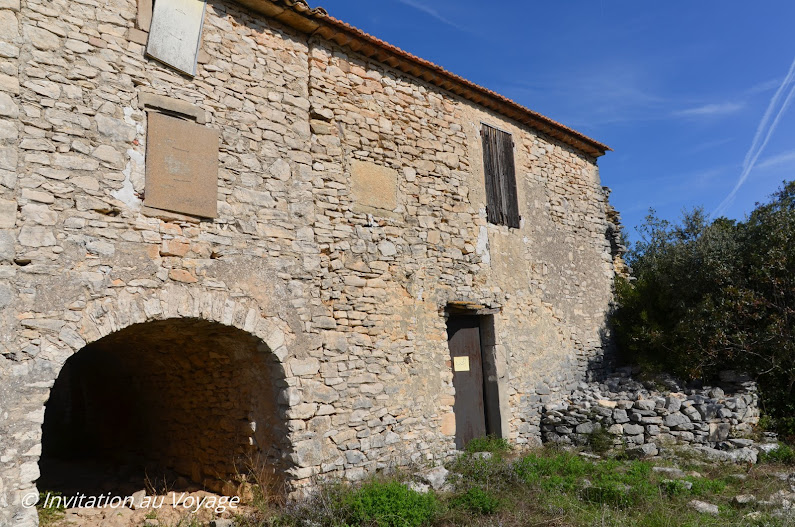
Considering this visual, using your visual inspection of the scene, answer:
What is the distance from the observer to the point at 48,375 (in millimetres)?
4504

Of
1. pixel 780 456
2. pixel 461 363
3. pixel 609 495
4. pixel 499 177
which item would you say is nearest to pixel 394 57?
pixel 499 177

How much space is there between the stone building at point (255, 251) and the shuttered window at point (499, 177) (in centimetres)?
5

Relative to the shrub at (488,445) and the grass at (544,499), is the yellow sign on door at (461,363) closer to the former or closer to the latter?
the shrub at (488,445)

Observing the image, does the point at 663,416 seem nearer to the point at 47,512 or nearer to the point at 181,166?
the point at 181,166

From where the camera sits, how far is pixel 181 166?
217 inches

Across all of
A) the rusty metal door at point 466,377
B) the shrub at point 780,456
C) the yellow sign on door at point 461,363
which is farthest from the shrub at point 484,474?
the shrub at point 780,456

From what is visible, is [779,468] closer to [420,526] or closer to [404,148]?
[420,526]

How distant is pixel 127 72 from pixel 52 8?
2.50 feet

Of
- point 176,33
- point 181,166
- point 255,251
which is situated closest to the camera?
point 181,166

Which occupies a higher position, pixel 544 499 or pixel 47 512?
pixel 47 512

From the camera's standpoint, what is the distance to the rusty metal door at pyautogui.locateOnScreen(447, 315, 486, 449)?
8.37m

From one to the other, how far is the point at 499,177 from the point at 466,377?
3327 mm

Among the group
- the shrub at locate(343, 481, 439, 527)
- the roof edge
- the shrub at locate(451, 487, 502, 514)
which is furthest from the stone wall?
the roof edge

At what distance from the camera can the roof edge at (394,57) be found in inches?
255
